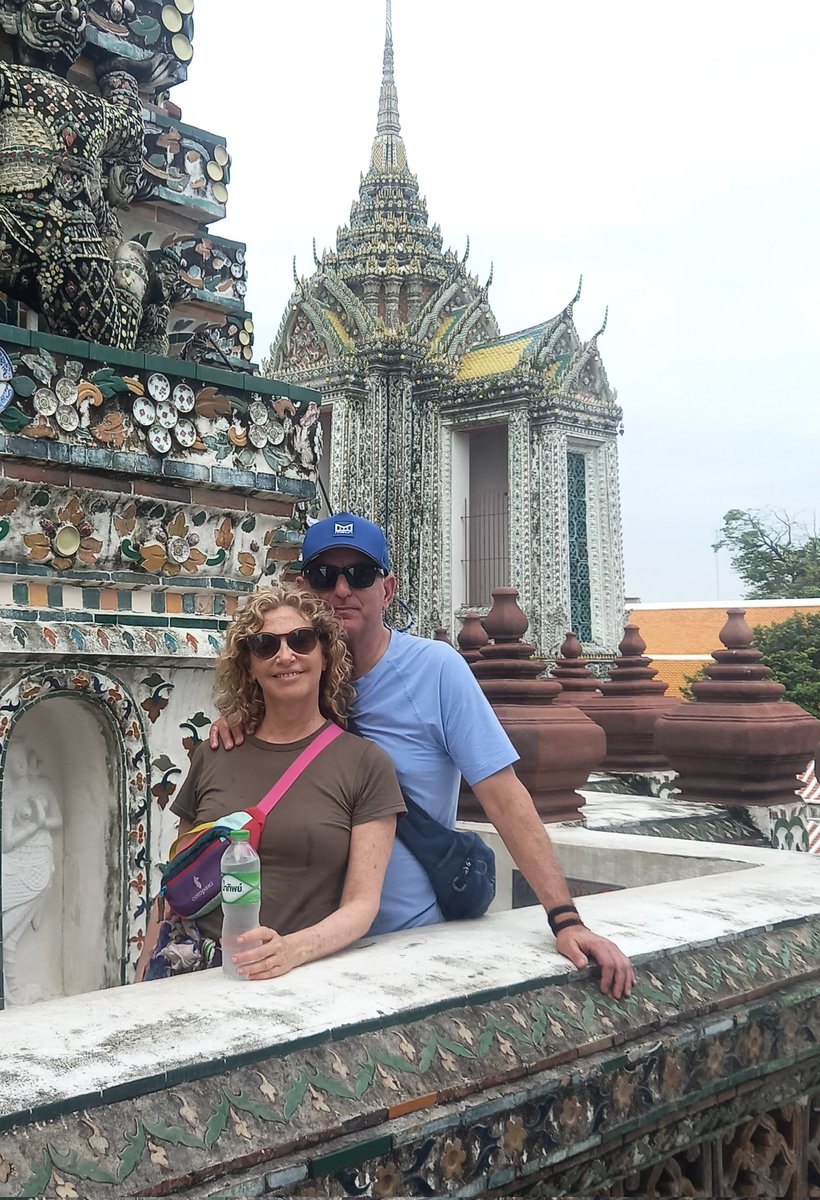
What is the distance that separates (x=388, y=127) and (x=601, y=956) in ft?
81.4

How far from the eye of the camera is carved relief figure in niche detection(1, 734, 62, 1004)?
337 centimetres

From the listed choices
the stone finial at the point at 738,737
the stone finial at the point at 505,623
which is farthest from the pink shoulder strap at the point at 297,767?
the stone finial at the point at 738,737

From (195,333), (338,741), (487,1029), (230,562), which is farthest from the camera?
(195,333)

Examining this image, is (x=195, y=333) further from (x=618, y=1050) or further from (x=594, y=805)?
(x=618, y=1050)

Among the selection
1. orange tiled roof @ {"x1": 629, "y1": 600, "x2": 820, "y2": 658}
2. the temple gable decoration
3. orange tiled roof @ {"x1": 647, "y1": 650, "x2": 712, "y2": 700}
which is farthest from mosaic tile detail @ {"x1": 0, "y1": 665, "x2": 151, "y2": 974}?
orange tiled roof @ {"x1": 629, "y1": 600, "x2": 820, "y2": 658}

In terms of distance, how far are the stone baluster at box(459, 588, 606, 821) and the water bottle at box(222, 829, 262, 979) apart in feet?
9.53

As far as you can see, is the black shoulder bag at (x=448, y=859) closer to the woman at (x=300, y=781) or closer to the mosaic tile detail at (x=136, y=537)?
the woman at (x=300, y=781)

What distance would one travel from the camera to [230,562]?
12.9ft

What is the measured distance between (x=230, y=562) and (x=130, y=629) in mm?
470

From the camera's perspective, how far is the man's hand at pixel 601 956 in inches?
83.1

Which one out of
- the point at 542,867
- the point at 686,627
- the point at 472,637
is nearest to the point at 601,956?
the point at 542,867

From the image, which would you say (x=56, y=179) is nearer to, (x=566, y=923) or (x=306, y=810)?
(x=306, y=810)

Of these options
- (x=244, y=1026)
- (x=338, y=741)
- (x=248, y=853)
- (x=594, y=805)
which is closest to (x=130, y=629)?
(x=338, y=741)

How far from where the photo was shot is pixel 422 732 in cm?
250
